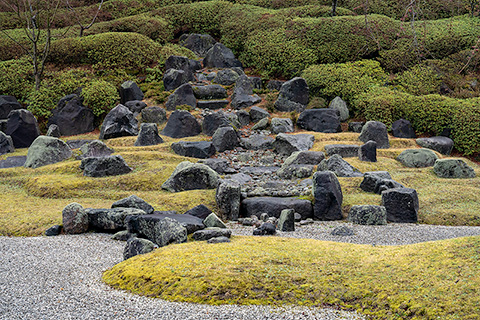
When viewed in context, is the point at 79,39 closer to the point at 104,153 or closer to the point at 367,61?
the point at 104,153

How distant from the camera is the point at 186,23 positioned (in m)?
23.4

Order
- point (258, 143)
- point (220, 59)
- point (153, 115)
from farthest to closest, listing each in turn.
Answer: point (220, 59) < point (153, 115) < point (258, 143)

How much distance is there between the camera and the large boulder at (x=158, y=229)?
6086mm

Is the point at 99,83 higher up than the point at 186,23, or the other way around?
the point at 186,23

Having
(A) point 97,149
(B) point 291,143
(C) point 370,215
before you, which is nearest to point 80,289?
(C) point 370,215

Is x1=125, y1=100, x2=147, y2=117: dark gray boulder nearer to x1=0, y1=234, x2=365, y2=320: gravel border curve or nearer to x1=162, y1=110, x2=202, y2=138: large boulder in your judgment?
x1=162, y1=110, x2=202, y2=138: large boulder

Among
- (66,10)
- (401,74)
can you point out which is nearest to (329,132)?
(401,74)

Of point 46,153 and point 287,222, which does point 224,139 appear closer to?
point 46,153

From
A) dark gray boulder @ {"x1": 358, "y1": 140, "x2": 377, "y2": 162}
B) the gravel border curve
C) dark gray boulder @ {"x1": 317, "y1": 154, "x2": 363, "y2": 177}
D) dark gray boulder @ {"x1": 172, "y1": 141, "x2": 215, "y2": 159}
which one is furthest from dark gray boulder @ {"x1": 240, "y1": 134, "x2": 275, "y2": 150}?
the gravel border curve

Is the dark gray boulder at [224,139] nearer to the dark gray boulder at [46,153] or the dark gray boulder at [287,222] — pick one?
the dark gray boulder at [46,153]

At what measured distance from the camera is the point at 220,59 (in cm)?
2002

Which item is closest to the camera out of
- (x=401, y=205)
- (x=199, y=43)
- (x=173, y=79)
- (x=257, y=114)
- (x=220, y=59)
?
(x=401, y=205)

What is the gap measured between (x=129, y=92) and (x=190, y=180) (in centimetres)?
834

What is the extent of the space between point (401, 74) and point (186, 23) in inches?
509
